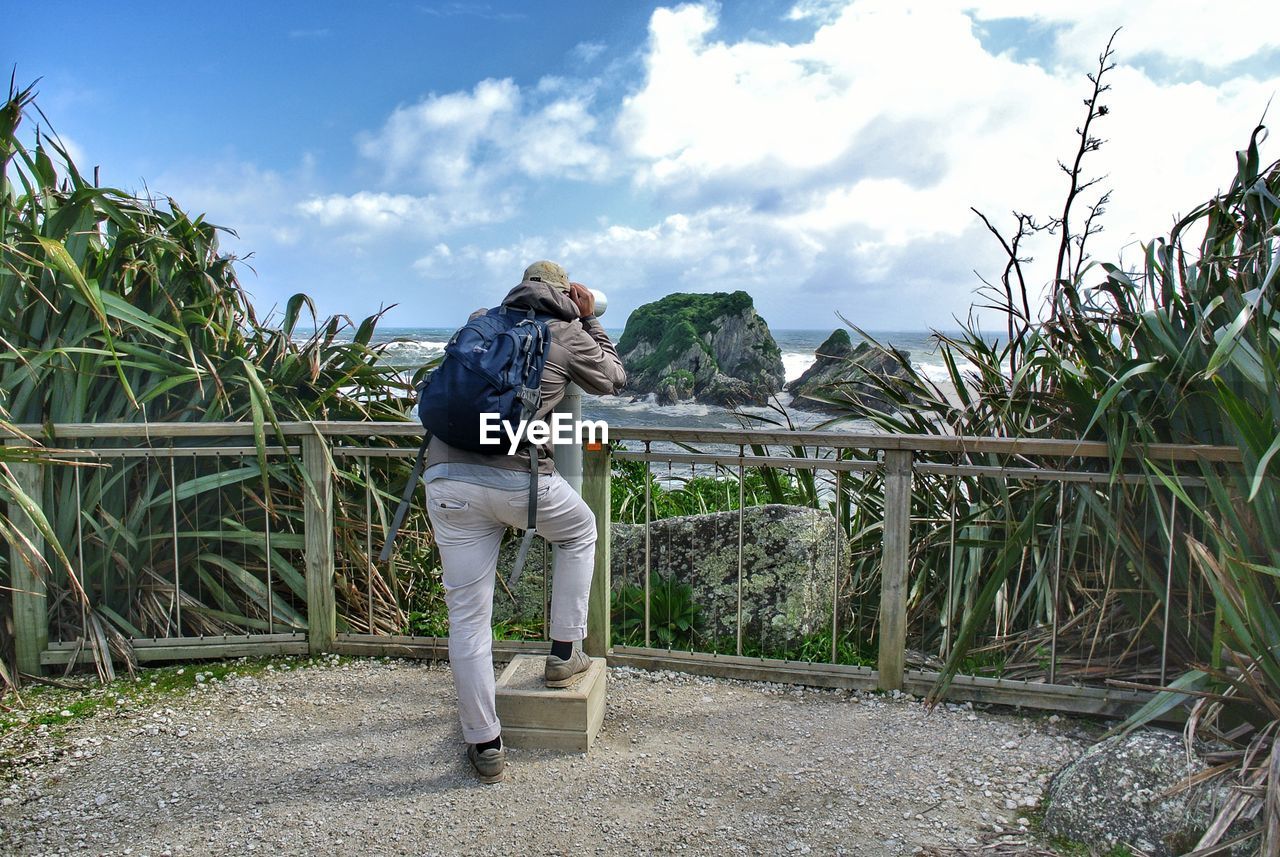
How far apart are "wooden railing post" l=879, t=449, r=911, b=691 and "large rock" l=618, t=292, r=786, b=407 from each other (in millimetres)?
11585

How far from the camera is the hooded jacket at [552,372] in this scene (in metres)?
3.18

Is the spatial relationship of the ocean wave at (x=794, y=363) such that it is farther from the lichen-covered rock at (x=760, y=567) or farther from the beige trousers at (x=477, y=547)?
the beige trousers at (x=477, y=547)

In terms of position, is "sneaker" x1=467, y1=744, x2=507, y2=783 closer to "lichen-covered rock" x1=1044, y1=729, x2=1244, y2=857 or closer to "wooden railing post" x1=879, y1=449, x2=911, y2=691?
"wooden railing post" x1=879, y1=449, x2=911, y2=691

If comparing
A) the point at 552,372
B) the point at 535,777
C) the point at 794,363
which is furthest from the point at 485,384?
the point at 794,363

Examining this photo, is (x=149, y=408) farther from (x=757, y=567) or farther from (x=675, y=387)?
(x=675, y=387)

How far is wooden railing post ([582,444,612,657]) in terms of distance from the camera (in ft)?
13.8

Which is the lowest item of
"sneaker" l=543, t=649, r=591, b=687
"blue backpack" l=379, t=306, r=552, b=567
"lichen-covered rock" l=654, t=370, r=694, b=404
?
"sneaker" l=543, t=649, r=591, b=687

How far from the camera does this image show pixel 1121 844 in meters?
2.94

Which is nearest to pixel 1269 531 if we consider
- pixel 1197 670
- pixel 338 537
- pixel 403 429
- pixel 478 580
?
pixel 1197 670

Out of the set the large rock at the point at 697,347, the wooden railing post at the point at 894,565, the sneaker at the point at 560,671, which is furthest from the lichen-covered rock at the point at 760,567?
the large rock at the point at 697,347

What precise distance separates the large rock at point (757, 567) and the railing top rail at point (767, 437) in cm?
72

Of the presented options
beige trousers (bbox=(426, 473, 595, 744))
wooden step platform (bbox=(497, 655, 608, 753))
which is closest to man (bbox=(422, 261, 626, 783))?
beige trousers (bbox=(426, 473, 595, 744))

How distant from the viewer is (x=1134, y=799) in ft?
9.87

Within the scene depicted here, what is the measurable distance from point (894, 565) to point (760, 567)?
82 cm
